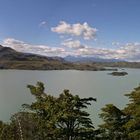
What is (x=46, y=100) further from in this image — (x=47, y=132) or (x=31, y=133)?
(x=31, y=133)

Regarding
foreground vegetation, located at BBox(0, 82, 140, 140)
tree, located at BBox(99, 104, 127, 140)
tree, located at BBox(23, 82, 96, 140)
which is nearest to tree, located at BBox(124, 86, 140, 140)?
foreground vegetation, located at BBox(0, 82, 140, 140)

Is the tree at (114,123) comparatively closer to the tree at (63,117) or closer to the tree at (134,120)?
the tree at (134,120)

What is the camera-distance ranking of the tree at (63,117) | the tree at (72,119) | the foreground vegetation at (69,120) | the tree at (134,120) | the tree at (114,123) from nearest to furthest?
the foreground vegetation at (69,120) → the tree at (134,120) → the tree at (63,117) → the tree at (72,119) → the tree at (114,123)

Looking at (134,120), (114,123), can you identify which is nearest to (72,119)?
(114,123)

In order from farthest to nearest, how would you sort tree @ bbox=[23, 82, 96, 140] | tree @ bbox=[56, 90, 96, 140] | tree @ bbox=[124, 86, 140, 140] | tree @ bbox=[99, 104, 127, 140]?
tree @ bbox=[99, 104, 127, 140] < tree @ bbox=[56, 90, 96, 140] < tree @ bbox=[23, 82, 96, 140] < tree @ bbox=[124, 86, 140, 140]

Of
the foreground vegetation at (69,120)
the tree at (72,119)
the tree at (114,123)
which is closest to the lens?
the foreground vegetation at (69,120)

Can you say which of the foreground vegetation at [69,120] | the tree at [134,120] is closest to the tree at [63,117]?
the foreground vegetation at [69,120]

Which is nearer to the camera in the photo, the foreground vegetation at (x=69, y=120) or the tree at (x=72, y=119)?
the foreground vegetation at (x=69, y=120)

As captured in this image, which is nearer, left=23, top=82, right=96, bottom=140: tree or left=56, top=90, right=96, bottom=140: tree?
left=23, top=82, right=96, bottom=140: tree

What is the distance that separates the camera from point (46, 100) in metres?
34.5

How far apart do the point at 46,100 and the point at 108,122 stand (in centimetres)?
726

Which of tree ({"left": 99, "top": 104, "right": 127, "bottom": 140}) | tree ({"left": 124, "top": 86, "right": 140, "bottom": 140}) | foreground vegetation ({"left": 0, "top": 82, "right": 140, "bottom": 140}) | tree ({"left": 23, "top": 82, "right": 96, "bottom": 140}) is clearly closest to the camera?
foreground vegetation ({"left": 0, "top": 82, "right": 140, "bottom": 140})

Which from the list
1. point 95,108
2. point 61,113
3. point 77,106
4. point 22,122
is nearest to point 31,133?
point 22,122

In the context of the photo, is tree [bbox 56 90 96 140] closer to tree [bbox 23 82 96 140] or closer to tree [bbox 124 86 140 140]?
tree [bbox 23 82 96 140]
